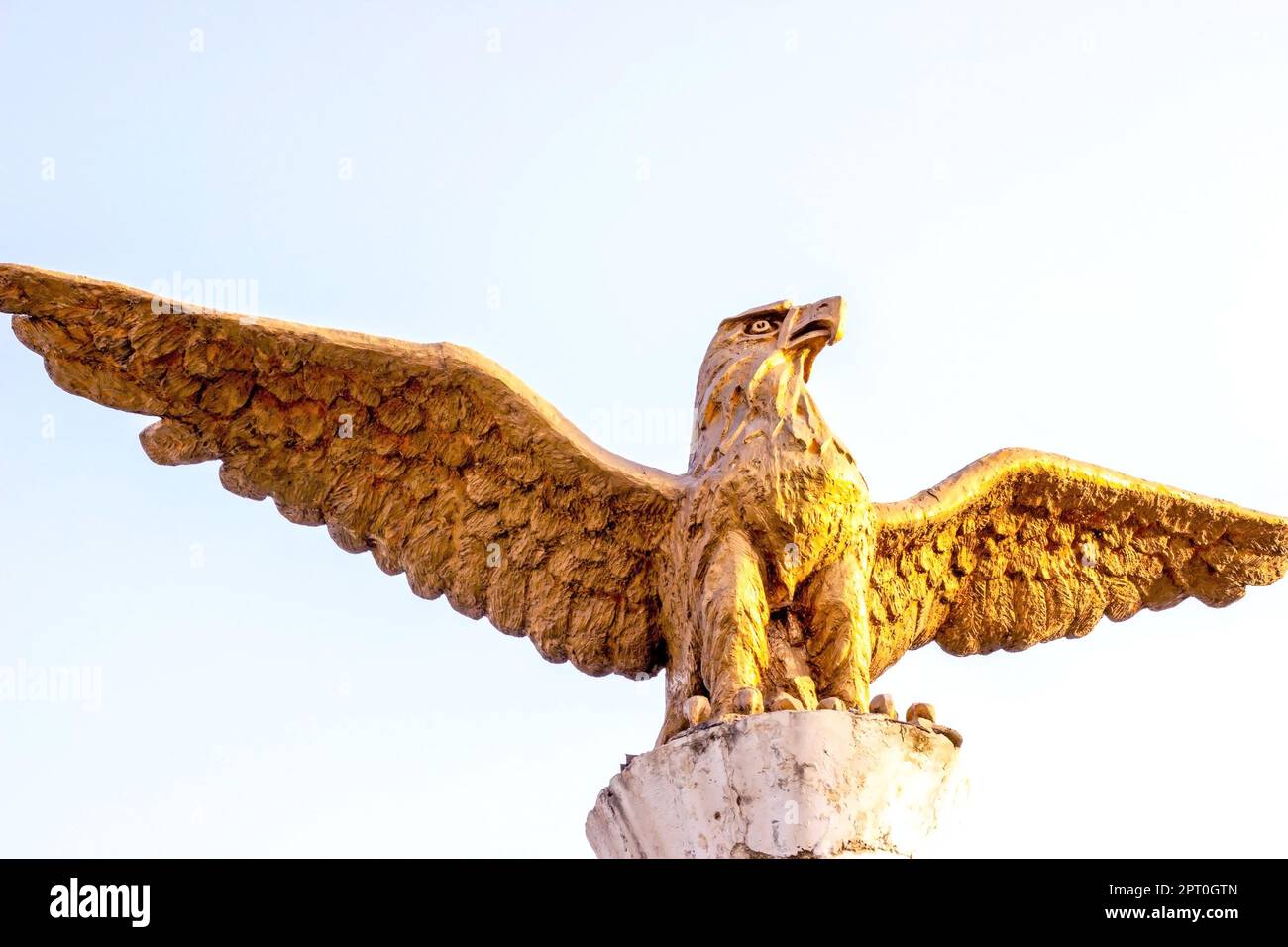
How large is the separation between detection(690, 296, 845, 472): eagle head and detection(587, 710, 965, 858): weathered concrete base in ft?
6.28

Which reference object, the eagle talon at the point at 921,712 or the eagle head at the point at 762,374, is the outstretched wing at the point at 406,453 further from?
the eagle talon at the point at 921,712

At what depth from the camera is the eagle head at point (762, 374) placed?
9719mm

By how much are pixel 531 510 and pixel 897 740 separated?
7.88 feet

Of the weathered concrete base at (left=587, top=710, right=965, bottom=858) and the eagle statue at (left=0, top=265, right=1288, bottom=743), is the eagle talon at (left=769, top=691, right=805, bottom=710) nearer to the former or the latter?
the eagle statue at (left=0, top=265, right=1288, bottom=743)

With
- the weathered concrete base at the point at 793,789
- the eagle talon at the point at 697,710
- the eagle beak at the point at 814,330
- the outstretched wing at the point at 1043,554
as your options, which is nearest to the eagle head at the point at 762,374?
the eagle beak at the point at 814,330

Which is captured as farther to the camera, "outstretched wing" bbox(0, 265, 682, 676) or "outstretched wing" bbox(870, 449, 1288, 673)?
"outstretched wing" bbox(870, 449, 1288, 673)

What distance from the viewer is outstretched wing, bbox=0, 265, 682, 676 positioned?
29.6ft

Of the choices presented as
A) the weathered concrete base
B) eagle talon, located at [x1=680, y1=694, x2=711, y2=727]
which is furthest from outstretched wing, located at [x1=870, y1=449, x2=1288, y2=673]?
the weathered concrete base

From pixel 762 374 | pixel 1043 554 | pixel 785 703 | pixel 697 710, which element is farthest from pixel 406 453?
pixel 1043 554

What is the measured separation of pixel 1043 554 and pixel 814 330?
1845 millimetres

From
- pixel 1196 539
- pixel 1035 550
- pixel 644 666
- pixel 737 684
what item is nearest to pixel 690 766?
pixel 737 684

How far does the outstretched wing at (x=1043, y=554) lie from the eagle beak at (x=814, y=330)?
883mm

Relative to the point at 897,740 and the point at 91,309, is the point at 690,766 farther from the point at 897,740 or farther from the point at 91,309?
the point at 91,309

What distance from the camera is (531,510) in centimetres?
973
